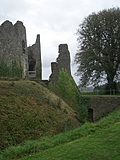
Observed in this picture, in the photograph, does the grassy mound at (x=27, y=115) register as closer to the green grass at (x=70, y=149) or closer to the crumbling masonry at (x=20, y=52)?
the green grass at (x=70, y=149)

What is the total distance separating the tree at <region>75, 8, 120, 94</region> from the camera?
3148cm

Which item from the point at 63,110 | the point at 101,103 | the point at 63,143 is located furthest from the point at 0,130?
the point at 101,103

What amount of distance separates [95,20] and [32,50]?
830 cm

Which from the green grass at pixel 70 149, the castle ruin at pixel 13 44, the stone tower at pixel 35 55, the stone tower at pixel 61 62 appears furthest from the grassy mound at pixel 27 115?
the stone tower at pixel 35 55

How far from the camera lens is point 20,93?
14.8m

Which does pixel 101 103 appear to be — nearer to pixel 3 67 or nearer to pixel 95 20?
pixel 3 67

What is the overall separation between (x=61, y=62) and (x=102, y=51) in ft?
22.9

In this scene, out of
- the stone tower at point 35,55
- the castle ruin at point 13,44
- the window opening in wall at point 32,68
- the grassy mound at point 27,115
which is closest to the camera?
the grassy mound at point 27,115

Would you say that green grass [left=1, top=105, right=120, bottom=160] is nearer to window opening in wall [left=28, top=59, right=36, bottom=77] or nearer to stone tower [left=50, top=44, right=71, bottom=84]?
stone tower [left=50, top=44, right=71, bottom=84]

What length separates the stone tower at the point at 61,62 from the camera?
26.8 meters

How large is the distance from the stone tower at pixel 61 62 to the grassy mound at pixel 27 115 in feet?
32.5

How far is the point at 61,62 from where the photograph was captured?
1070 inches

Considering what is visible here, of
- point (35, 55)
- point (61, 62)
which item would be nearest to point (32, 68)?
point (35, 55)

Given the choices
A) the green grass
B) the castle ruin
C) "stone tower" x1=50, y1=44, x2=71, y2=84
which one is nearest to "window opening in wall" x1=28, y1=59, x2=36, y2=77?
"stone tower" x1=50, y1=44, x2=71, y2=84
